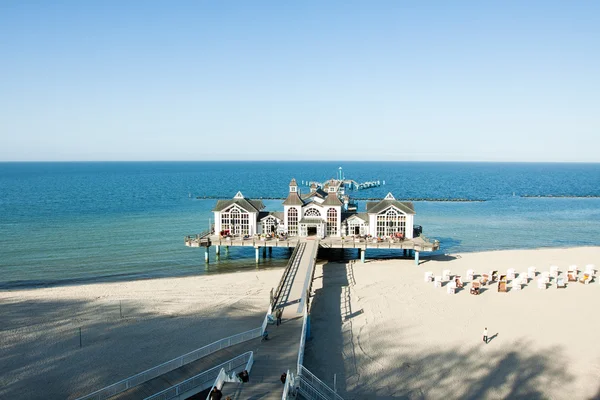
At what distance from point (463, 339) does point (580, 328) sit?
22.5ft

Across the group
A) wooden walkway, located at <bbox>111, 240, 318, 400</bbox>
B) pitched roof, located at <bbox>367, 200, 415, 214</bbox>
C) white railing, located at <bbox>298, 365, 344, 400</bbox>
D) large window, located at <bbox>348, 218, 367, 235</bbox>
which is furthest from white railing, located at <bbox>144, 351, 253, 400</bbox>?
large window, located at <bbox>348, 218, 367, 235</bbox>

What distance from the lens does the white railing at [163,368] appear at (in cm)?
1749

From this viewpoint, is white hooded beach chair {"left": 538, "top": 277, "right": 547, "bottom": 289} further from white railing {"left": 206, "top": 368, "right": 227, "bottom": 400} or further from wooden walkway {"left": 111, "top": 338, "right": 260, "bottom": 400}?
white railing {"left": 206, "top": 368, "right": 227, "bottom": 400}

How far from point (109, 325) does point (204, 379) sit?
437 inches

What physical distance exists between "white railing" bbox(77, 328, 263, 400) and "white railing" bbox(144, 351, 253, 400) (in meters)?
1.35

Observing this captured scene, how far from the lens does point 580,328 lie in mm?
25906

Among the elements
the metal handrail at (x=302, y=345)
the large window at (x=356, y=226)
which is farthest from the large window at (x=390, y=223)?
the metal handrail at (x=302, y=345)

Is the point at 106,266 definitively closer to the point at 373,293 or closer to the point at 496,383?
the point at 373,293

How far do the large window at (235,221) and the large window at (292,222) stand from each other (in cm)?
389

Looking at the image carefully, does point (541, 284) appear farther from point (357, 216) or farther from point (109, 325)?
point (109, 325)

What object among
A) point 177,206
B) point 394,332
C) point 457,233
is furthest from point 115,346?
point 177,206

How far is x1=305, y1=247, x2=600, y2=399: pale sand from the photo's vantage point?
20.1 meters

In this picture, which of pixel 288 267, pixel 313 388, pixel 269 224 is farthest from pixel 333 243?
pixel 313 388

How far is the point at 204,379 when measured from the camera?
18.3 m
